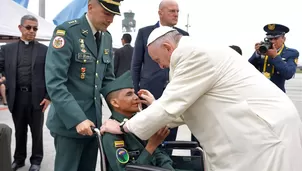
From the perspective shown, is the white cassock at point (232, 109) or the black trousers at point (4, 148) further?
the black trousers at point (4, 148)

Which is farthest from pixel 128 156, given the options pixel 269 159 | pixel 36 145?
pixel 36 145

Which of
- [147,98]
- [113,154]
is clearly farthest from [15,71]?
[113,154]

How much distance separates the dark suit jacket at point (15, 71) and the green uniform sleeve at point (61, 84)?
1.65 meters

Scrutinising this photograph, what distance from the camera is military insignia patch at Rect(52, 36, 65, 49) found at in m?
2.05

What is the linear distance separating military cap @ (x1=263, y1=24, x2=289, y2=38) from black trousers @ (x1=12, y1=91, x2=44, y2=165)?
98.2 inches

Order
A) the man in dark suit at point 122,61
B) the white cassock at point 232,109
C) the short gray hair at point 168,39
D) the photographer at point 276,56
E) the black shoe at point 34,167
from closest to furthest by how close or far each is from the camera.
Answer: the white cassock at point 232,109 < the short gray hair at point 168,39 < the photographer at point 276,56 < the black shoe at point 34,167 < the man in dark suit at point 122,61

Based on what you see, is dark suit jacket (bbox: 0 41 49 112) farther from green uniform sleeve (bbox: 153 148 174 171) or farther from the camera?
the camera

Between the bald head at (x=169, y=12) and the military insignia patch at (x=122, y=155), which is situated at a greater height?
the bald head at (x=169, y=12)

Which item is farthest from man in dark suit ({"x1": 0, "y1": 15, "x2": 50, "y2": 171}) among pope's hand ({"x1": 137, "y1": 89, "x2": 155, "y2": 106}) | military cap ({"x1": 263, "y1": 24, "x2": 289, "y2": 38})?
military cap ({"x1": 263, "y1": 24, "x2": 289, "y2": 38})

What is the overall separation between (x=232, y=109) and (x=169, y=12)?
6.60ft

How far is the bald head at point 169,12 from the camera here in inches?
135

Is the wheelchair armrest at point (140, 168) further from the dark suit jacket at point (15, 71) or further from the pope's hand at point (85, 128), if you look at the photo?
the dark suit jacket at point (15, 71)

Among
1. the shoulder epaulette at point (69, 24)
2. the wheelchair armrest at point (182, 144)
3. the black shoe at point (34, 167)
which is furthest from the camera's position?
the black shoe at point (34, 167)

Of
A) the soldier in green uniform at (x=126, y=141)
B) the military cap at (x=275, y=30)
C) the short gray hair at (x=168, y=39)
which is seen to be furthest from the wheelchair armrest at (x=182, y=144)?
the military cap at (x=275, y=30)
